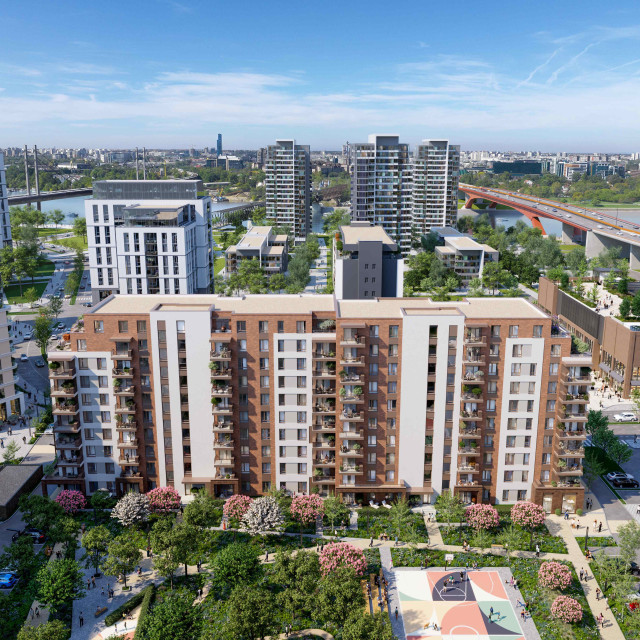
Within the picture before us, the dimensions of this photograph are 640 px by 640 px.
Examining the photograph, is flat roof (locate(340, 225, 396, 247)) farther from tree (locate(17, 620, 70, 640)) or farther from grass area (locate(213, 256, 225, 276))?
tree (locate(17, 620, 70, 640))

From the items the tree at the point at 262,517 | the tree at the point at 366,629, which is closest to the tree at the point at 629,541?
the tree at the point at 366,629

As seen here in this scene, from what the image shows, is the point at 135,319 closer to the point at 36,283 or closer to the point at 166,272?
the point at 166,272

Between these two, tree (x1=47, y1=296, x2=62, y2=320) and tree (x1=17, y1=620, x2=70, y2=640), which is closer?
tree (x1=17, y1=620, x2=70, y2=640)

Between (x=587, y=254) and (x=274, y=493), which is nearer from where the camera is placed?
(x=274, y=493)

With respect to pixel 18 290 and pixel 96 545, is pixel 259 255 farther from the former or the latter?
pixel 96 545

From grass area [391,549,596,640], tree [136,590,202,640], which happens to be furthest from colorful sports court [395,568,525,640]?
tree [136,590,202,640]

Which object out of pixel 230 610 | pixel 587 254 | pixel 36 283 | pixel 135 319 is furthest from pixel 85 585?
pixel 587 254

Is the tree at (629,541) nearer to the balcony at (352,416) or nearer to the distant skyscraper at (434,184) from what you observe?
the balcony at (352,416)
